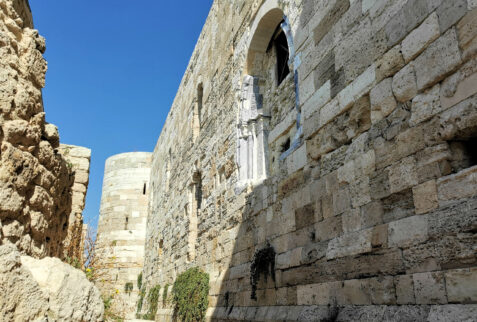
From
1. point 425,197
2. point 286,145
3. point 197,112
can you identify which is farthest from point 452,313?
point 197,112

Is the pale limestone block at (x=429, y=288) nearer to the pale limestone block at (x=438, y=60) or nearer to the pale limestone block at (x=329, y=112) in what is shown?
the pale limestone block at (x=438, y=60)

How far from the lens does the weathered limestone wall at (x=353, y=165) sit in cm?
261

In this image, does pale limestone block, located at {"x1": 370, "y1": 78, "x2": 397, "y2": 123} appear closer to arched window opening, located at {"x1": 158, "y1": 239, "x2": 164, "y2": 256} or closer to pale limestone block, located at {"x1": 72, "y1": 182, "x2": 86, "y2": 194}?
pale limestone block, located at {"x1": 72, "y1": 182, "x2": 86, "y2": 194}

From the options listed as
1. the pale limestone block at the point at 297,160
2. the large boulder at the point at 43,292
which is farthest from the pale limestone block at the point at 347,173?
the large boulder at the point at 43,292

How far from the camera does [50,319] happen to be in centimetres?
169

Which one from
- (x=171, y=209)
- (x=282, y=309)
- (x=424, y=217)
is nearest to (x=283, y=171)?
(x=282, y=309)

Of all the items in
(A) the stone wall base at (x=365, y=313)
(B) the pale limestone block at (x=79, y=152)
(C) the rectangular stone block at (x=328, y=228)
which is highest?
(B) the pale limestone block at (x=79, y=152)

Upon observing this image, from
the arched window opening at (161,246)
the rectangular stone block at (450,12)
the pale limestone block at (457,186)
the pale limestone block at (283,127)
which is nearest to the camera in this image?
the pale limestone block at (457,186)

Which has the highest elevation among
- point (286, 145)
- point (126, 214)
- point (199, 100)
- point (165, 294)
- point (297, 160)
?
point (199, 100)

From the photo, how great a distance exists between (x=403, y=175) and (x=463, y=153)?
0.44m

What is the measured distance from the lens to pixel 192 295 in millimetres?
7520

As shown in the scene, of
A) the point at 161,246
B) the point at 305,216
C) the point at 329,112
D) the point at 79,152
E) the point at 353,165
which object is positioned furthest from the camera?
the point at 161,246

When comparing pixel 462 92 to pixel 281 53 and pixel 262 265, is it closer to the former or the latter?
pixel 262 265

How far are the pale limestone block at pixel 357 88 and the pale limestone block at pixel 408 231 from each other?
45.5 inches
